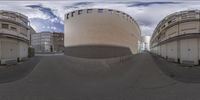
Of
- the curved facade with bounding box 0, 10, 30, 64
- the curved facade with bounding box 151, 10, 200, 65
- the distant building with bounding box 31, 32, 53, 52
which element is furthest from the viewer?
the distant building with bounding box 31, 32, 53, 52

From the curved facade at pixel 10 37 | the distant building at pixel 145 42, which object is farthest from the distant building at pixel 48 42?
the distant building at pixel 145 42

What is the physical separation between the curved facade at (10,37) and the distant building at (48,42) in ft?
79.5

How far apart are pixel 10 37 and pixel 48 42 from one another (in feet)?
98.8

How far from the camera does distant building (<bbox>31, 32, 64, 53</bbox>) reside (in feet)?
135

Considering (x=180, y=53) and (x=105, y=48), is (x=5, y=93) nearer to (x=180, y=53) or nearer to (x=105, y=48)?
(x=105, y=48)

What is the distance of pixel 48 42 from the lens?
43.5m

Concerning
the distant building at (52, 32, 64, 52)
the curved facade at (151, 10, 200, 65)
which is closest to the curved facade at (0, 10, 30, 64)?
the curved facade at (151, 10, 200, 65)

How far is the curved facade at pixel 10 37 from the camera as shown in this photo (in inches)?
511

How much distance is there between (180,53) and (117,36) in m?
6.29

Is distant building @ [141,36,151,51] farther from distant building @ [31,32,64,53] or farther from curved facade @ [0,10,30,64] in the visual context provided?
curved facade @ [0,10,30,64]

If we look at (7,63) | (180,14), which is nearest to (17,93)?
(7,63)

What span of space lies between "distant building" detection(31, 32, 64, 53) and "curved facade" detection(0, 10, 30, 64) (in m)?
24.2

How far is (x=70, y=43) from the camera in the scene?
52.2ft

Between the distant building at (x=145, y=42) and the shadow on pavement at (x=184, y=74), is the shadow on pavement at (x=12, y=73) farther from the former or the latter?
the distant building at (x=145, y=42)
